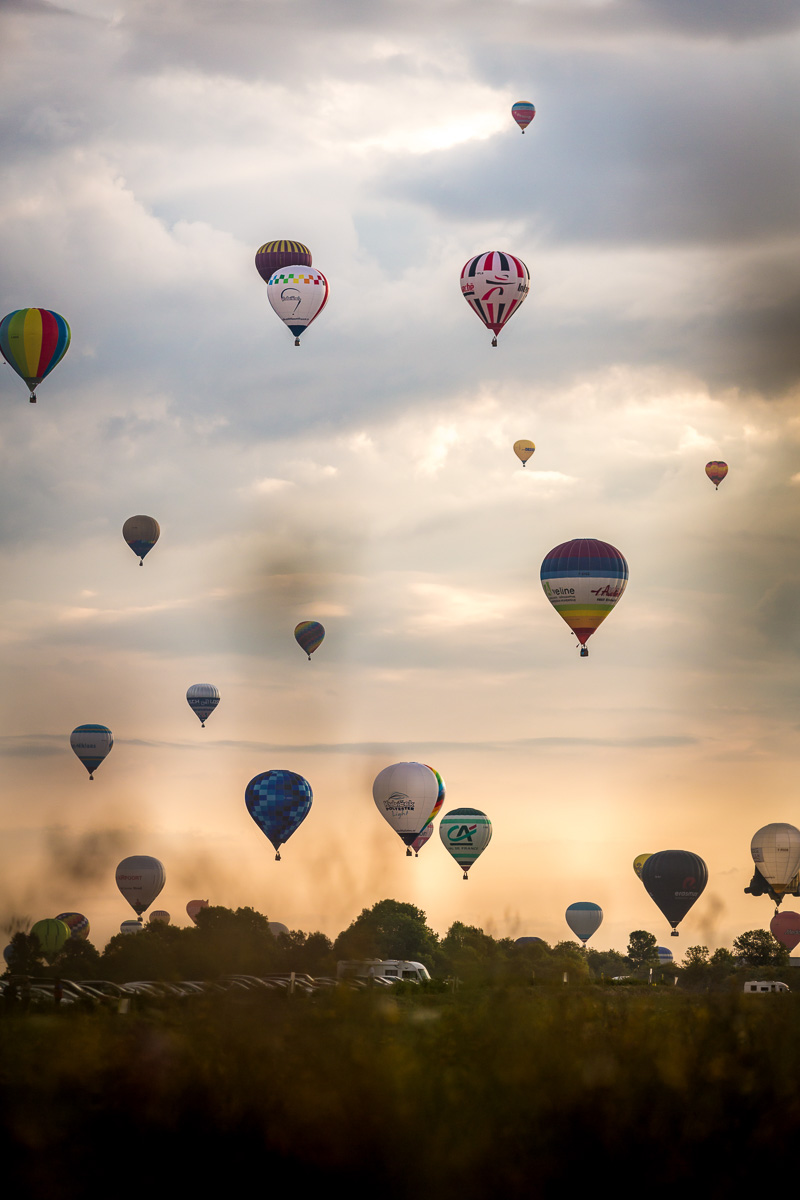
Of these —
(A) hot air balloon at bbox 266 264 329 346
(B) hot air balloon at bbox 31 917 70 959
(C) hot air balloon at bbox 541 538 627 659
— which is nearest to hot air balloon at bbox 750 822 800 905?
(C) hot air balloon at bbox 541 538 627 659

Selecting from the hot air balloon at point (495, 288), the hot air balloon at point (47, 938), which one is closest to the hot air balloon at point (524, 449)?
the hot air balloon at point (495, 288)

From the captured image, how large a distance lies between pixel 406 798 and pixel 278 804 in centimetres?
1100

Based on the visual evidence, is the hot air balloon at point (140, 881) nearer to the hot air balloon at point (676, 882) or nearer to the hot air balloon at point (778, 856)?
the hot air balloon at point (676, 882)

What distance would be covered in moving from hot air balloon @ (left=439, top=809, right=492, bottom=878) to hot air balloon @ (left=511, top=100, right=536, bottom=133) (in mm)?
47995

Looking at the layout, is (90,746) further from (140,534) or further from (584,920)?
(584,920)

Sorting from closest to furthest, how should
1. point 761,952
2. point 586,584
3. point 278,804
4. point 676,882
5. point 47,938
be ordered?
point 47,938
point 586,584
point 278,804
point 676,882
point 761,952

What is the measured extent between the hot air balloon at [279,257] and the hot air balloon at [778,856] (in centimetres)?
5675

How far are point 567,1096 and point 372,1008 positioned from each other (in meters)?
2.83

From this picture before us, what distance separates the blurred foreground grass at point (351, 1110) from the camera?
17.7m

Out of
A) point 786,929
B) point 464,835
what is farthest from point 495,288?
point 786,929

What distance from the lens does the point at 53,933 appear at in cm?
2392

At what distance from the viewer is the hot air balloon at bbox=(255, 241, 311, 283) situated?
9106cm

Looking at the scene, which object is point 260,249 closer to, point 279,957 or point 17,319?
point 17,319

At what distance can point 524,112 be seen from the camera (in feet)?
315
